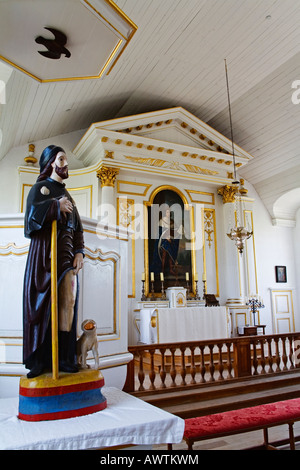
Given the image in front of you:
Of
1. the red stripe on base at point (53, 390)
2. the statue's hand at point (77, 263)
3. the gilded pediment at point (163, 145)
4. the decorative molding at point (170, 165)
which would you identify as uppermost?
the gilded pediment at point (163, 145)

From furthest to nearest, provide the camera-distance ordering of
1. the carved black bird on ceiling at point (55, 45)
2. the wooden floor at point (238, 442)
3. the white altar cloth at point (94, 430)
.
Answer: the wooden floor at point (238, 442) < the carved black bird on ceiling at point (55, 45) < the white altar cloth at point (94, 430)

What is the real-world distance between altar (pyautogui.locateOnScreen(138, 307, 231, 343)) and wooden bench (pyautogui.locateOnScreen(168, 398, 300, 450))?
2835 millimetres

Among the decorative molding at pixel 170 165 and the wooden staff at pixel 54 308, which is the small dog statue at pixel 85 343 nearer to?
the wooden staff at pixel 54 308

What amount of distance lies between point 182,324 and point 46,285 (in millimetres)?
4477

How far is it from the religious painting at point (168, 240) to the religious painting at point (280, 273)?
296cm

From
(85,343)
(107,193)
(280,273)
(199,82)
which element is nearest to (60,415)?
(85,343)

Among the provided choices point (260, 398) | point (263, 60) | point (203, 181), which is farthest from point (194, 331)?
point (263, 60)

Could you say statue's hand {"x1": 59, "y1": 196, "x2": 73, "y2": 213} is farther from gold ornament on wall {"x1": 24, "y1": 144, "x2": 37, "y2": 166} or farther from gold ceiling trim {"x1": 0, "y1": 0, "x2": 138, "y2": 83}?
gold ornament on wall {"x1": 24, "y1": 144, "x2": 37, "y2": 166}

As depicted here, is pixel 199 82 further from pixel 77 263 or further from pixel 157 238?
pixel 77 263

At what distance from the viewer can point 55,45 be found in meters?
2.35

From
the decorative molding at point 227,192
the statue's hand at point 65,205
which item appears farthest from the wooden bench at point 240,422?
the decorative molding at point 227,192

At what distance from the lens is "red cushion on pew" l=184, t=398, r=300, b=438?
2.72 metres

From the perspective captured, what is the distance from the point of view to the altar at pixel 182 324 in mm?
6004

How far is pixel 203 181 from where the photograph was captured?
8.00m
